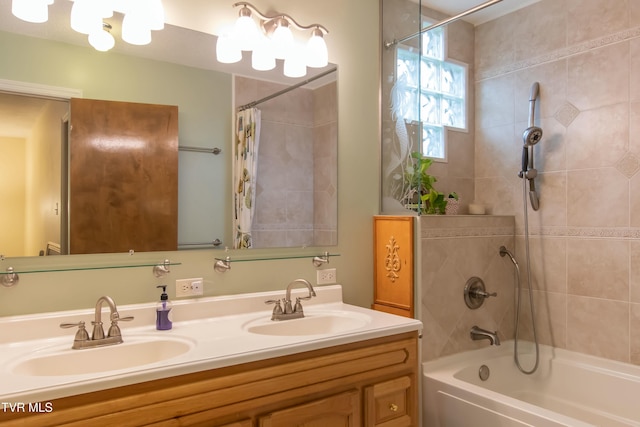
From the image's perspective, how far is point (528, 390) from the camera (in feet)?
8.74

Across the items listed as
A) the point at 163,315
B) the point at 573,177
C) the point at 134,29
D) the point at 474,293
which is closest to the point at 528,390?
the point at 474,293

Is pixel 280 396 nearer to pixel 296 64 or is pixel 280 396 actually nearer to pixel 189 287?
pixel 189 287

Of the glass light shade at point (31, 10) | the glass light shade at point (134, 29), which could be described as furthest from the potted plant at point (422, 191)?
the glass light shade at point (31, 10)

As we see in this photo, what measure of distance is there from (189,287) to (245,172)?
559 millimetres

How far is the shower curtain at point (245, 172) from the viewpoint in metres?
2.05

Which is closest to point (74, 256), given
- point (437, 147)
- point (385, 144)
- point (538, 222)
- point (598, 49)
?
point (385, 144)

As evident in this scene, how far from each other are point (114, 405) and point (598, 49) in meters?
2.85

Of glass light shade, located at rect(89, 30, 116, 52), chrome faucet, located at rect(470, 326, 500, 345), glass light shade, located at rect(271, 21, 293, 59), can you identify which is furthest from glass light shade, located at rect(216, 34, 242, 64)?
chrome faucet, located at rect(470, 326, 500, 345)

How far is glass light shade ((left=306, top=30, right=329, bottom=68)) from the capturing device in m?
2.27

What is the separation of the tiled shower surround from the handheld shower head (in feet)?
0.42

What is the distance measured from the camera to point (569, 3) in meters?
2.69

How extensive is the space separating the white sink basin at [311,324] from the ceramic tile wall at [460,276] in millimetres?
521

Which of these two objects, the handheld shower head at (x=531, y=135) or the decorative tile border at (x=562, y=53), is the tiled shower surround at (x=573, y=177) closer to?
the decorative tile border at (x=562, y=53)

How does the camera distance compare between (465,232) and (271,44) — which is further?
(465,232)
